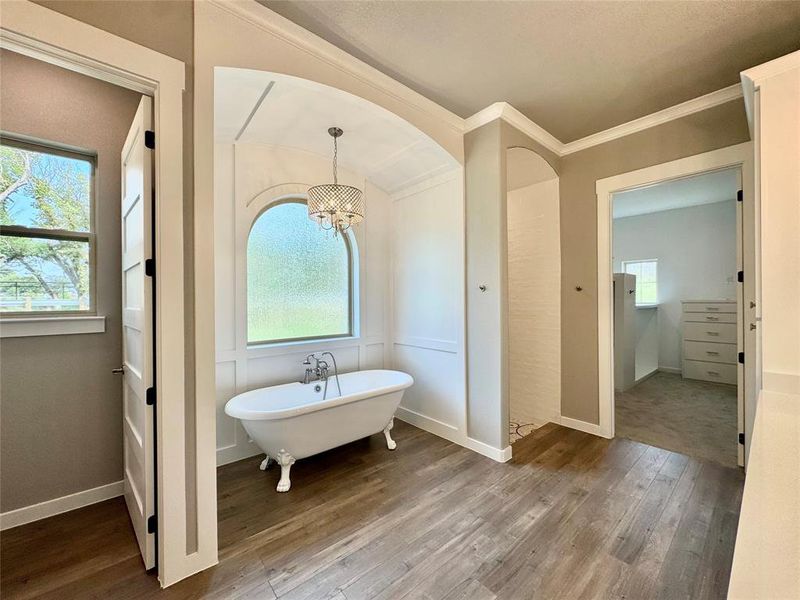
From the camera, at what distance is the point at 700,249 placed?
16.9 ft

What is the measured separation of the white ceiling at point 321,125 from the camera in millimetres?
2039

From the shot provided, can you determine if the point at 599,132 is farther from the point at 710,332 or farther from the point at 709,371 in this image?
the point at 709,371

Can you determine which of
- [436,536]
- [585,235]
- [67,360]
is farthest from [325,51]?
[436,536]

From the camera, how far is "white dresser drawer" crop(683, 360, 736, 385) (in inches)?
183

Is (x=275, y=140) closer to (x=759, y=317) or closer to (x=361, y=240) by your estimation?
(x=361, y=240)

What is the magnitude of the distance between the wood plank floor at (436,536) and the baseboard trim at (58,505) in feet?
0.18

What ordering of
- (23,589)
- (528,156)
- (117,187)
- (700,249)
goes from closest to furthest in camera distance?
(23,589) → (117,187) → (528,156) → (700,249)

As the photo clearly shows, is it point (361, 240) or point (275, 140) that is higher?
point (275, 140)

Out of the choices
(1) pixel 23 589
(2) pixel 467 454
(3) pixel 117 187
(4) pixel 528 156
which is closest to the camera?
(1) pixel 23 589

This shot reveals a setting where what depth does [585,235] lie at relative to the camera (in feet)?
10.1

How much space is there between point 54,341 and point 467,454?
292 centimetres

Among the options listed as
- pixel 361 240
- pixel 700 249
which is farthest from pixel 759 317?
pixel 700 249

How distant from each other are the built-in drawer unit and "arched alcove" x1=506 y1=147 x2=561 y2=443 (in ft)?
10.7

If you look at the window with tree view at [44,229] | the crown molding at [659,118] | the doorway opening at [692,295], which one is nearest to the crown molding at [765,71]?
the doorway opening at [692,295]
